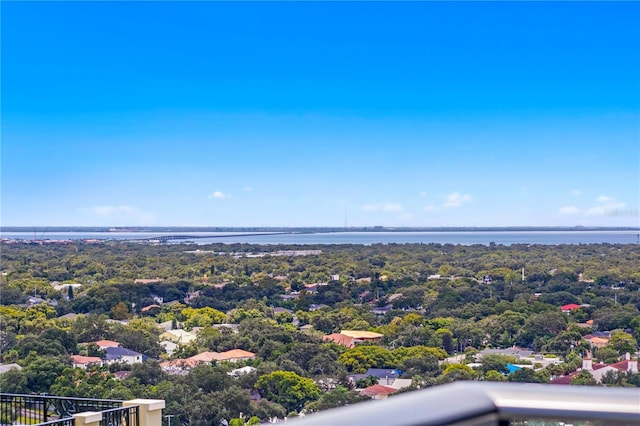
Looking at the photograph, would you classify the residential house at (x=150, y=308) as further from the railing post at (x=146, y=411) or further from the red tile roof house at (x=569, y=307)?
the railing post at (x=146, y=411)

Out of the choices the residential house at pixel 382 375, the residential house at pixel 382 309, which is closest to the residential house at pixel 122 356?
the residential house at pixel 382 375

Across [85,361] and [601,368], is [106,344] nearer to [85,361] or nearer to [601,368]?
[85,361]

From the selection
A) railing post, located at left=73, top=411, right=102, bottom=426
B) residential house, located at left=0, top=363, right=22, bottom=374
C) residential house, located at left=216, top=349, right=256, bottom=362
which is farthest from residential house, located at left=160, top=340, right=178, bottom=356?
railing post, located at left=73, top=411, right=102, bottom=426

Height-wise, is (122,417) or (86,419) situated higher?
(86,419)

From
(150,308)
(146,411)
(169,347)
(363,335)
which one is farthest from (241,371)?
(146,411)

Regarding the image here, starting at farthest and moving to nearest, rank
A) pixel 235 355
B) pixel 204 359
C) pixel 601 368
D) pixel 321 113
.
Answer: pixel 321 113, pixel 235 355, pixel 204 359, pixel 601 368
